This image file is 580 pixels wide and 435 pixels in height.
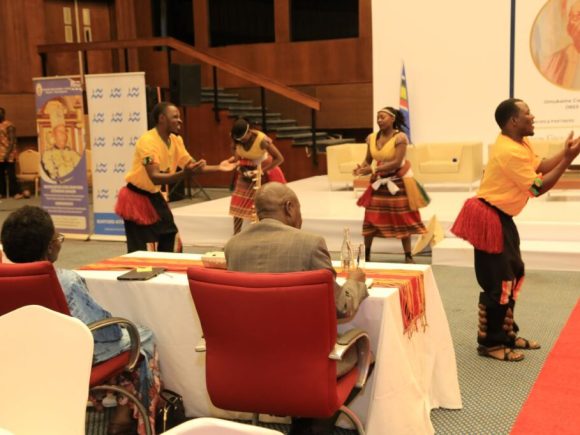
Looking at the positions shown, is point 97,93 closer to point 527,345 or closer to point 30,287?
point 527,345

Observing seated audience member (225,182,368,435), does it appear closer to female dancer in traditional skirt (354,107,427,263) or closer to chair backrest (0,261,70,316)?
chair backrest (0,261,70,316)

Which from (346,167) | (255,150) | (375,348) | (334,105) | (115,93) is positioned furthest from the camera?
(334,105)

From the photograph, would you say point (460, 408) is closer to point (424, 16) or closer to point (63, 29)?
point (424, 16)

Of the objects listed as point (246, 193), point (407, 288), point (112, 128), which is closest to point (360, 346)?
point (407, 288)

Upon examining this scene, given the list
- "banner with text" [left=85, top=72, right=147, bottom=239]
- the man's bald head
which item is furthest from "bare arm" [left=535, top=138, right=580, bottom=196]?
"banner with text" [left=85, top=72, right=147, bottom=239]

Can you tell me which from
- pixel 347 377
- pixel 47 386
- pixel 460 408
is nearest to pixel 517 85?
pixel 460 408

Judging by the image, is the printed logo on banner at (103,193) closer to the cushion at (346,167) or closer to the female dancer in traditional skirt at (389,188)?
the female dancer in traditional skirt at (389,188)

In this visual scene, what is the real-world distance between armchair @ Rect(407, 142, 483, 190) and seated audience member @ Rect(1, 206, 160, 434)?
6504 mm

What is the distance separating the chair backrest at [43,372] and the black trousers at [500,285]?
8.14ft

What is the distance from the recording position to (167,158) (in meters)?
4.55

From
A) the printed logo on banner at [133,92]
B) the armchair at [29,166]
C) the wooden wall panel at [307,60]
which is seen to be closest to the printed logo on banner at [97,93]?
the printed logo on banner at [133,92]

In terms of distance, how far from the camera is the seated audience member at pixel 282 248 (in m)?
2.46

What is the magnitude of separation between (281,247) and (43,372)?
0.88m

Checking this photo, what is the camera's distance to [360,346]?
266 centimetres
